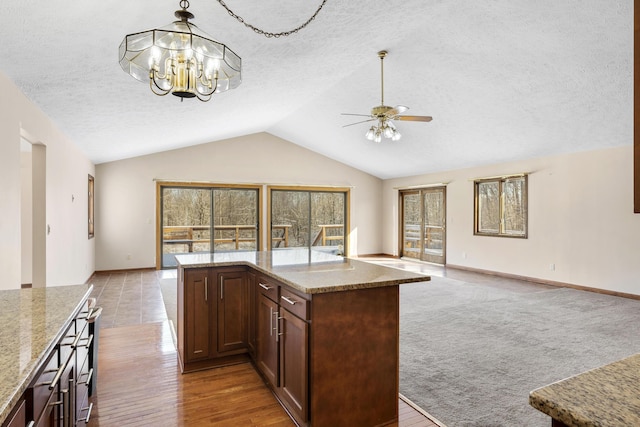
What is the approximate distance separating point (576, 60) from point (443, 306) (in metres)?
3.18

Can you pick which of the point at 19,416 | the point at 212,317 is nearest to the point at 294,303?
the point at 212,317

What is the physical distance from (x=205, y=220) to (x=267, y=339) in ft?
20.3

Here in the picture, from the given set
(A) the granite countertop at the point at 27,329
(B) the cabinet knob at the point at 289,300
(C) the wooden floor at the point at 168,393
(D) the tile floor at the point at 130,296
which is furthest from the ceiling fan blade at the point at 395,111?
(D) the tile floor at the point at 130,296

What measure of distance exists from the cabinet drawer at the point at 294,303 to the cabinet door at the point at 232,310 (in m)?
0.73

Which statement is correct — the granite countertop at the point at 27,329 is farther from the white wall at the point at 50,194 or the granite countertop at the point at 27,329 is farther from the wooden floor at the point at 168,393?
the white wall at the point at 50,194

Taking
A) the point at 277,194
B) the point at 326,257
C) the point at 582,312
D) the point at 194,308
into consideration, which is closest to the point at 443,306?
the point at 582,312

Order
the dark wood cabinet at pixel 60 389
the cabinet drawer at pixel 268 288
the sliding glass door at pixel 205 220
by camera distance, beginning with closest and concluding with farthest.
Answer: the dark wood cabinet at pixel 60 389, the cabinet drawer at pixel 268 288, the sliding glass door at pixel 205 220

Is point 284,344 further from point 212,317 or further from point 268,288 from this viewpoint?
point 212,317

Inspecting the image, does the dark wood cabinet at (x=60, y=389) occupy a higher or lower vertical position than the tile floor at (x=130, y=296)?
higher

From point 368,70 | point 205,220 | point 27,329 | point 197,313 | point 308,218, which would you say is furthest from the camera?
point 308,218

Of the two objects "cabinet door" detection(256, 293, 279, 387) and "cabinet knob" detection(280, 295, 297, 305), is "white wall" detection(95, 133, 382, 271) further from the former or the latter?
"cabinet knob" detection(280, 295, 297, 305)

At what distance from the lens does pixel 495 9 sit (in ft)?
11.0

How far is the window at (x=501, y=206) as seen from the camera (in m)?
6.85

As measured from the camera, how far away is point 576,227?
5.91 metres
